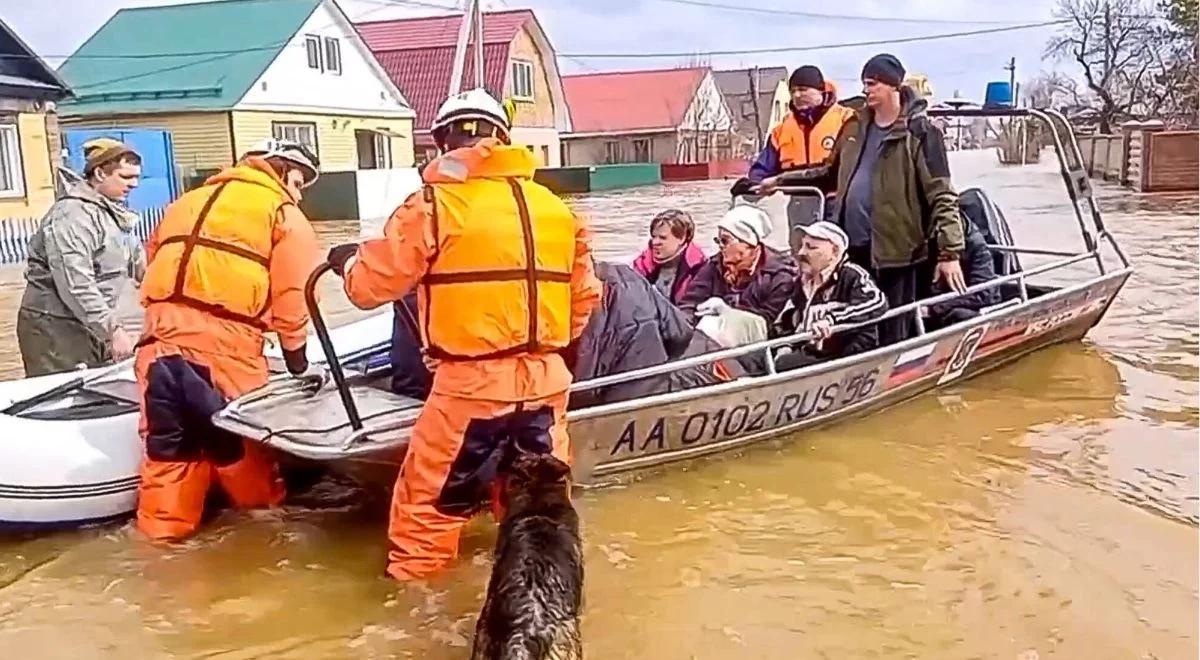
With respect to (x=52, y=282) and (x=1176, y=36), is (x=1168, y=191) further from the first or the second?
(x=52, y=282)

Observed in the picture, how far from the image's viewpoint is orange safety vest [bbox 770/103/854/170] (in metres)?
7.34

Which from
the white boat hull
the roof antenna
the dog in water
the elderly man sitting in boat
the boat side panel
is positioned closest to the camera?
the dog in water

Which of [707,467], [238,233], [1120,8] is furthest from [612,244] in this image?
[1120,8]

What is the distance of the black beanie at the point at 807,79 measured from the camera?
7234mm

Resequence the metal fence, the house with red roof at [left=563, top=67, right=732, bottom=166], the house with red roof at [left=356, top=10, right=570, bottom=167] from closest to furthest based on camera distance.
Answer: the metal fence < the house with red roof at [left=356, top=10, right=570, bottom=167] < the house with red roof at [left=563, top=67, right=732, bottom=166]

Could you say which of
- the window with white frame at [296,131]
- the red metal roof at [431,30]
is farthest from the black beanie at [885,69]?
the red metal roof at [431,30]

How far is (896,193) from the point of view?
20.7 feet

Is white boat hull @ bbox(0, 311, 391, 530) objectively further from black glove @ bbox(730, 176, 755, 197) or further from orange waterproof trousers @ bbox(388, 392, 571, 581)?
black glove @ bbox(730, 176, 755, 197)

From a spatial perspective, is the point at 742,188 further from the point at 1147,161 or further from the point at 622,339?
the point at 1147,161

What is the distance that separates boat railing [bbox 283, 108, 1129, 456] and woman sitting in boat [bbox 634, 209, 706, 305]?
3.03ft

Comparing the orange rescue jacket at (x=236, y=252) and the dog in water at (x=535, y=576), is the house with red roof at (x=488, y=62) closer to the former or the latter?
the orange rescue jacket at (x=236, y=252)

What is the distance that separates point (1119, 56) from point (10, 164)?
29246mm

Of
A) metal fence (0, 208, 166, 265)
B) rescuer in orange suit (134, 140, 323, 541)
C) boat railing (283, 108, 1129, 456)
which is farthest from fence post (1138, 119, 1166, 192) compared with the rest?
rescuer in orange suit (134, 140, 323, 541)

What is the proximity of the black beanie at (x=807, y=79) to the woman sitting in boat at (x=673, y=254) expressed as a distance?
1264 millimetres
